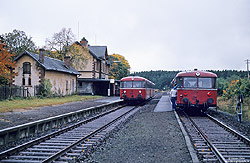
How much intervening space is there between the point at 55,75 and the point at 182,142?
26908 mm

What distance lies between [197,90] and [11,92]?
61.2ft

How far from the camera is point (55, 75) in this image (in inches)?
1287

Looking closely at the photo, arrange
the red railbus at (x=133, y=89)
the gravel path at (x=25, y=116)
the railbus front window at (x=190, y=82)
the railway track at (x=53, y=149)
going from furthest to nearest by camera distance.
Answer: the red railbus at (x=133, y=89) < the railbus front window at (x=190, y=82) < the gravel path at (x=25, y=116) < the railway track at (x=53, y=149)

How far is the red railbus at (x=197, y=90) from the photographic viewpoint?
1571 cm

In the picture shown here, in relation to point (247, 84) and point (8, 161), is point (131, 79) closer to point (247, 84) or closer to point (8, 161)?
point (247, 84)

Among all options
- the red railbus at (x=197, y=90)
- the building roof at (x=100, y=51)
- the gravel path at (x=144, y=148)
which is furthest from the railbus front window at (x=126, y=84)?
the building roof at (x=100, y=51)

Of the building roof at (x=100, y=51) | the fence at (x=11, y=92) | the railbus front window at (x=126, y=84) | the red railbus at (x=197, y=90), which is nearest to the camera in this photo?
the red railbus at (x=197, y=90)

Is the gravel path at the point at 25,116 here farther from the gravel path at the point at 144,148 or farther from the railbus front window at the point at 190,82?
the railbus front window at the point at 190,82

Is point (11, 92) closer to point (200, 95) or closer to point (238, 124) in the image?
point (200, 95)

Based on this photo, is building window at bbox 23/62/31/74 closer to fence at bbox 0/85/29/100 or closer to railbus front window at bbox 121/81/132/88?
fence at bbox 0/85/29/100

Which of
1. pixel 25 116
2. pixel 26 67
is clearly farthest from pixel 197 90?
pixel 26 67

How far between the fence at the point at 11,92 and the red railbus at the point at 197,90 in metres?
16.9

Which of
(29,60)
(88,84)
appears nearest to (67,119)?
(29,60)

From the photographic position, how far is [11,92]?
2536 cm
